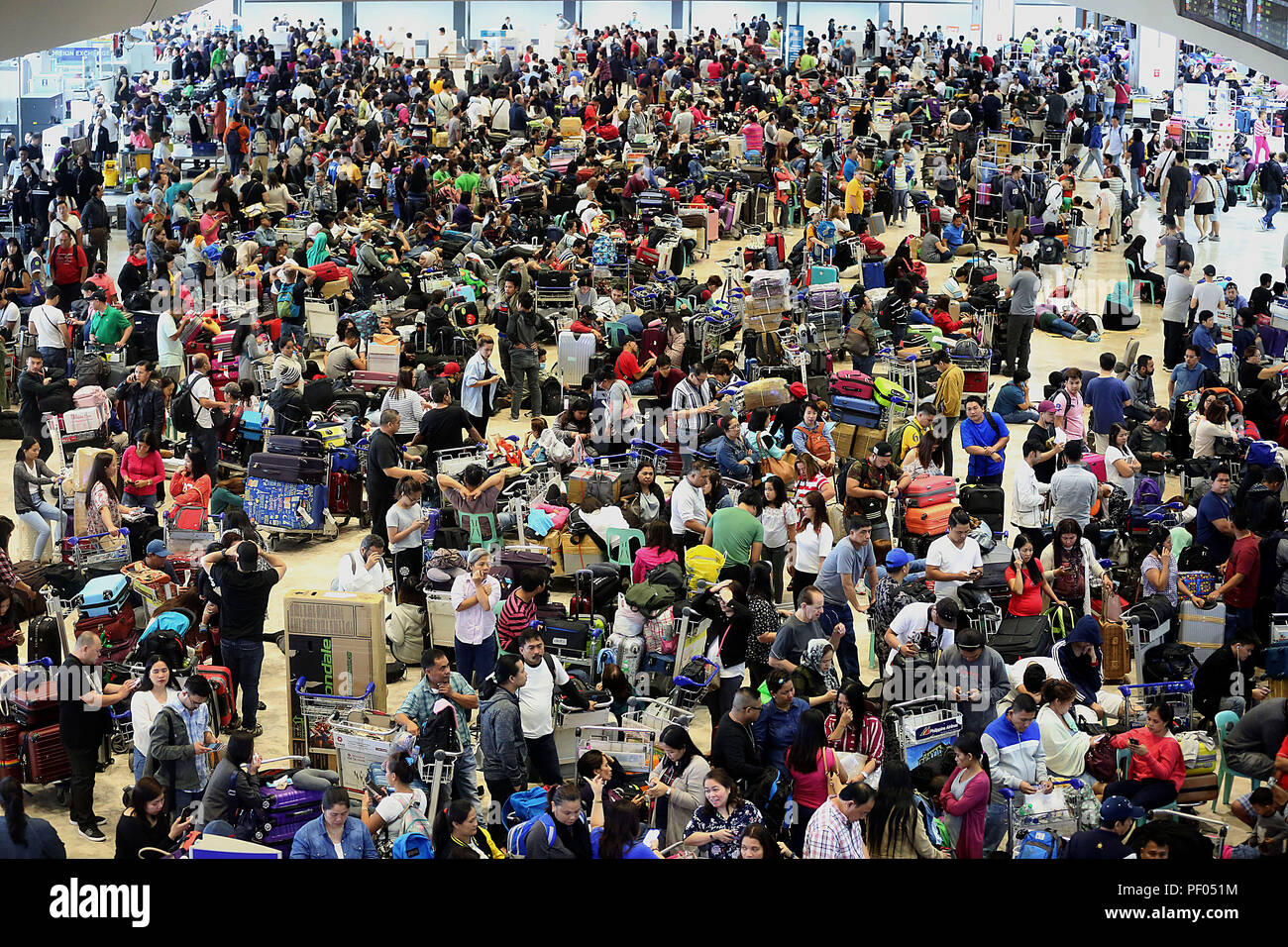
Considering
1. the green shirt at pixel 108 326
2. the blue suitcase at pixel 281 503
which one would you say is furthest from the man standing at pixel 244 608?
the green shirt at pixel 108 326

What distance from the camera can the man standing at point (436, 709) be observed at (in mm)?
7895

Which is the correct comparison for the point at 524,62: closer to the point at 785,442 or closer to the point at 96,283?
the point at 96,283

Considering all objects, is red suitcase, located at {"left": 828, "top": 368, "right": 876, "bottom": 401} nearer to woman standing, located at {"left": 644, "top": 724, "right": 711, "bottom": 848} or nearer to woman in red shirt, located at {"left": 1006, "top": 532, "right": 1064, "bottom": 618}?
woman in red shirt, located at {"left": 1006, "top": 532, "right": 1064, "bottom": 618}

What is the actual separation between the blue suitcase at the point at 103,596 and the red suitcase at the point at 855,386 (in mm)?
6253

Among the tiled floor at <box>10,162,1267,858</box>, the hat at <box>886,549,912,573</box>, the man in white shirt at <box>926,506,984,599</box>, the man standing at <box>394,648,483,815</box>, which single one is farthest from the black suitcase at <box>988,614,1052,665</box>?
the man standing at <box>394,648,483,815</box>

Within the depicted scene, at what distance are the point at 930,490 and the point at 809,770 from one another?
399cm

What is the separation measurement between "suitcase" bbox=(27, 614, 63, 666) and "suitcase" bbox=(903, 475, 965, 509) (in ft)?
19.1

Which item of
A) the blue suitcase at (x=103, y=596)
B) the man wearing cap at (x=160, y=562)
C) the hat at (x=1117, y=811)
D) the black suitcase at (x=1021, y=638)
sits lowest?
the hat at (x=1117, y=811)

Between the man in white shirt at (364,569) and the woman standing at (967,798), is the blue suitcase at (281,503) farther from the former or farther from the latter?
the woman standing at (967,798)

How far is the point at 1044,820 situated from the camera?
24.9 feet

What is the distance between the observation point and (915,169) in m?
26.9

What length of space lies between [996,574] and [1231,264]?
14.6 meters

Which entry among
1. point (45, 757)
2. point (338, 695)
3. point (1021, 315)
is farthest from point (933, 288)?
point (45, 757)

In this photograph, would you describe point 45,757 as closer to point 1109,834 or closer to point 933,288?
point 1109,834
